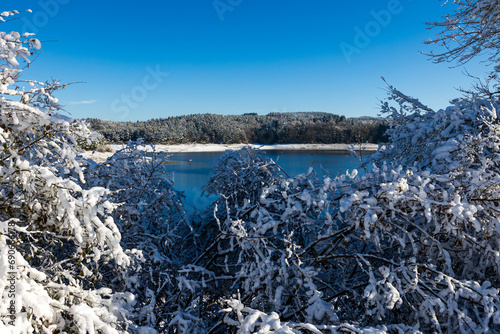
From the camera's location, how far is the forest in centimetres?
192

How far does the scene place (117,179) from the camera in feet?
16.4

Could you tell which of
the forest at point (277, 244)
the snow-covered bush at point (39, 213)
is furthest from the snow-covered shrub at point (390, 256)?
the snow-covered bush at point (39, 213)

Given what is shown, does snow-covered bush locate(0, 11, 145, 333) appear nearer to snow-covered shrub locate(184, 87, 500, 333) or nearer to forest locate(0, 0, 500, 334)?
forest locate(0, 0, 500, 334)

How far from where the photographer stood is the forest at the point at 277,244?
192 cm

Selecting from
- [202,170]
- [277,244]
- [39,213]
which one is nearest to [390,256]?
[277,244]

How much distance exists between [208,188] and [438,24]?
5.17 meters

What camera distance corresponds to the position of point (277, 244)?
353 cm

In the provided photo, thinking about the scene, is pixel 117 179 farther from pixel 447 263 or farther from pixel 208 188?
pixel 447 263
